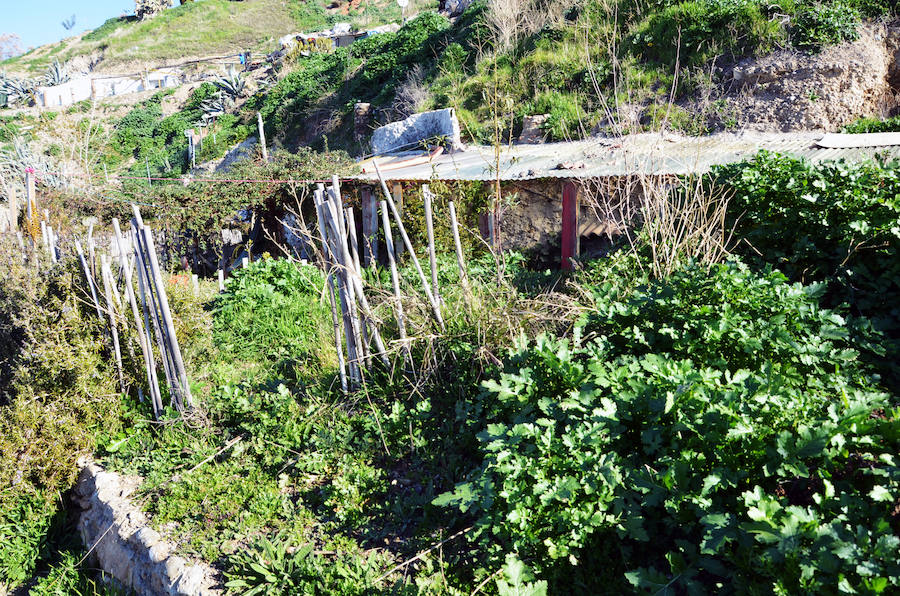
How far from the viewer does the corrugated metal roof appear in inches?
250

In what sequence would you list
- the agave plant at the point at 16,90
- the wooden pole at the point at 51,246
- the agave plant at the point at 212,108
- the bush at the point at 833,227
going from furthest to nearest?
the agave plant at the point at 16,90 < the agave plant at the point at 212,108 < the wooden pole at the point at 51,246 < the bush at the point at 833,227

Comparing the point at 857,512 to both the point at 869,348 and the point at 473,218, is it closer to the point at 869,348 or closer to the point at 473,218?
the point at 869,348

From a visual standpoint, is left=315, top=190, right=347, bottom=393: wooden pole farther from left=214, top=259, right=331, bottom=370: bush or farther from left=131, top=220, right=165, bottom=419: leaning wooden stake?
left=131, top=220, right=165, bottom=419: leaning wooden stake

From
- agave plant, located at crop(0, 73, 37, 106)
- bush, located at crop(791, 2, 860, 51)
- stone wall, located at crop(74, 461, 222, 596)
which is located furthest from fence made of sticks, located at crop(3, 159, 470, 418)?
agave plant, located at crop(0, 73, 37, 106)

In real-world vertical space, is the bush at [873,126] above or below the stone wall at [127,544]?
above

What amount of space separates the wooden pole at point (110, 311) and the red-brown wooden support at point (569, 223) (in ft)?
15.3

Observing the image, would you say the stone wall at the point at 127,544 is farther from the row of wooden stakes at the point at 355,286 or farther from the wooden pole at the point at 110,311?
the row of wooden stakes at the point at 355,286

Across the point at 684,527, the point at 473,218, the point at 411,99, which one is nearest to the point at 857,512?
the point at 684,527

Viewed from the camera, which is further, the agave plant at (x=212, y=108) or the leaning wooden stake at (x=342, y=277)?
the agave plant at (x=212, y=108)

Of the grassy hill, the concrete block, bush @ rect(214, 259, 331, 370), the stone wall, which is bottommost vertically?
the stone wall

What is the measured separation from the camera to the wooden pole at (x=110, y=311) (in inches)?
192

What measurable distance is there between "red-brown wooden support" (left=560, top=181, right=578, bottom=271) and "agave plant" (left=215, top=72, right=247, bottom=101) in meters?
24.3

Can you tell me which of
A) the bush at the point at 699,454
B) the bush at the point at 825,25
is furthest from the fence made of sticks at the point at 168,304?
the bush at the point at 825,25

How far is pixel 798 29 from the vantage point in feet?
33.9
